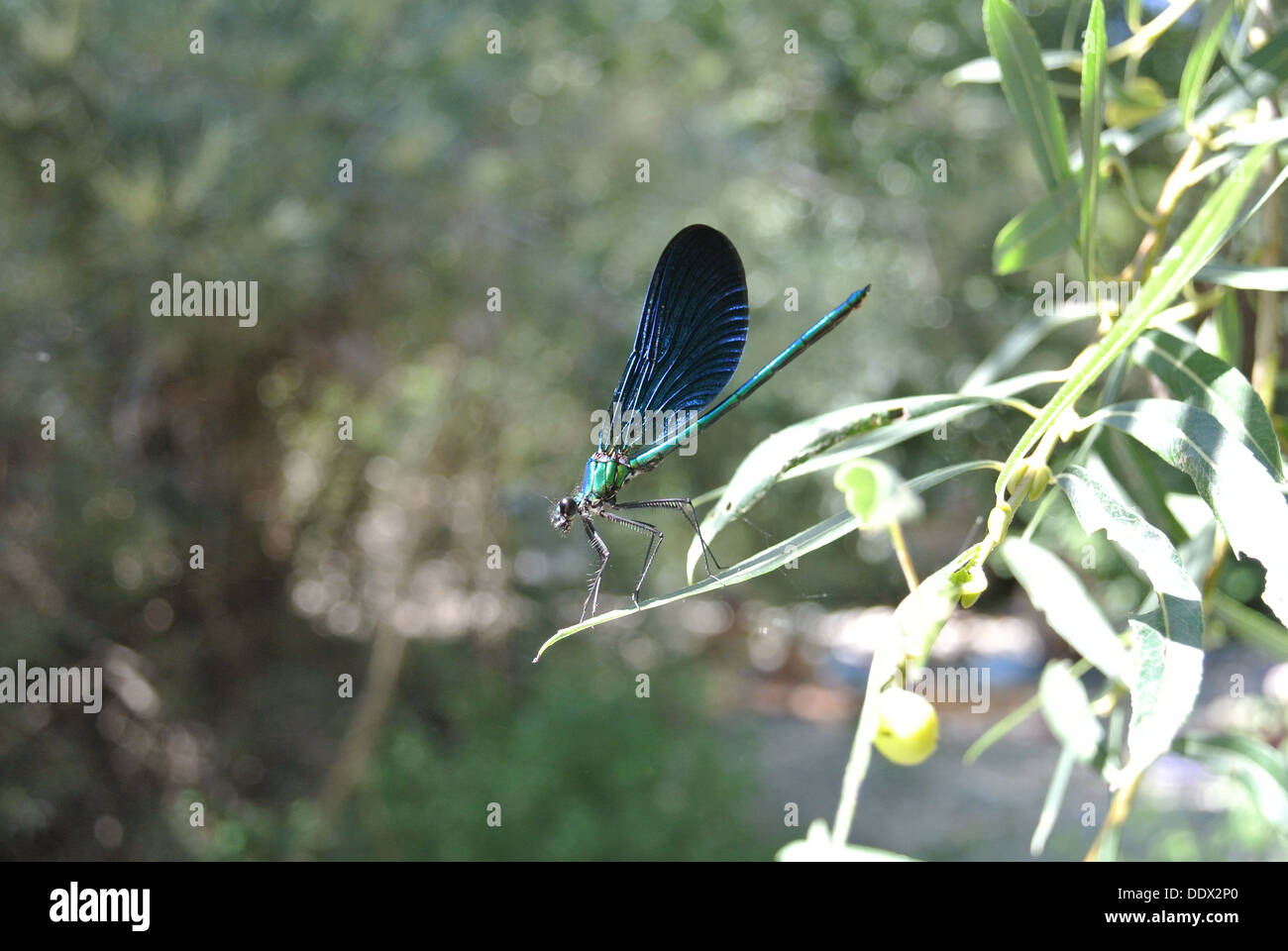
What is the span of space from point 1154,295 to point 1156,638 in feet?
0.55

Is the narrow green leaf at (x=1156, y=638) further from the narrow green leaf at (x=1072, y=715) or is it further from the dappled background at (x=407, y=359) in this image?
the dappled background at (x=407, y=359)

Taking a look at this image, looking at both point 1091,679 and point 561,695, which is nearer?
point 561,695

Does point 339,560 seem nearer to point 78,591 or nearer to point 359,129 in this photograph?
point 78,591

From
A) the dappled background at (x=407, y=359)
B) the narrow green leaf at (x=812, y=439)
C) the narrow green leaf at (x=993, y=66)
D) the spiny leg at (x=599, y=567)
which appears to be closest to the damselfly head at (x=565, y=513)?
the spiny leg at (x=599, y=567)

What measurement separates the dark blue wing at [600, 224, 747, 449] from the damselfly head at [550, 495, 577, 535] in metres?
0.07

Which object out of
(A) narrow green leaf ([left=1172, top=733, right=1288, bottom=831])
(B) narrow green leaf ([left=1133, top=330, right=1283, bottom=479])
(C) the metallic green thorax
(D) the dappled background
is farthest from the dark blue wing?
(D) the dappled background

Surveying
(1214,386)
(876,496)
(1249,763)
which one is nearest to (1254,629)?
(1249,763)

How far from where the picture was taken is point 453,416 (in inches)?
120

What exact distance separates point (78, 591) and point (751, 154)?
2100 mm

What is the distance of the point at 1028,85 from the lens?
69cm

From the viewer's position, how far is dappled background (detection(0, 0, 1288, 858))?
2.11 m

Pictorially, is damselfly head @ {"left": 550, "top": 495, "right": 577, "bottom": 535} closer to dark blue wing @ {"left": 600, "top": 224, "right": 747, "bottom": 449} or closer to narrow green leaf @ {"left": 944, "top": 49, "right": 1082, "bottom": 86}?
dark blue wing @ {"left": 600, "top": 224, "right": 747, "bottom": 449}

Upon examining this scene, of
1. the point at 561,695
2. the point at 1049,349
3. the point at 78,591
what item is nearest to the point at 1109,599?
the point at 1049,349

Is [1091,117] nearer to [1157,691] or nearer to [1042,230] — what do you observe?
[1042,230]
